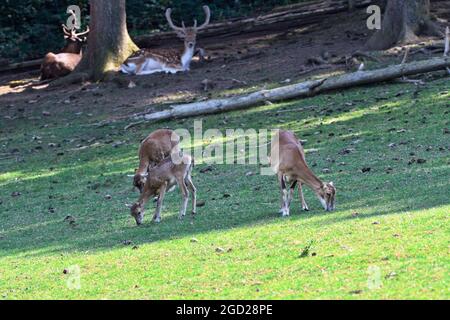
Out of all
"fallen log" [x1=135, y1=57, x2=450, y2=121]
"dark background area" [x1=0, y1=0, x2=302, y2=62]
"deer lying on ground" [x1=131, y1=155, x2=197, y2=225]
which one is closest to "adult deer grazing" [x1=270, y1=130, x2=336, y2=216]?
"deer lying on ground" [x1=131, y1=155, x2=197, y2=225]

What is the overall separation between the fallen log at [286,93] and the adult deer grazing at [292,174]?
308 inches

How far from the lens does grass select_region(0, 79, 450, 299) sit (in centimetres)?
898

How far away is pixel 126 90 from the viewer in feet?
77.0

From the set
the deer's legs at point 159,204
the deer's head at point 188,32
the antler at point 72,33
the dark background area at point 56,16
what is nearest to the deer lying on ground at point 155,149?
the deer's legs at point 159,204

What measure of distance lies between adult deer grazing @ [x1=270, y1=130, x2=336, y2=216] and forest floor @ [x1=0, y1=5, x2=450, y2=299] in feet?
0.60

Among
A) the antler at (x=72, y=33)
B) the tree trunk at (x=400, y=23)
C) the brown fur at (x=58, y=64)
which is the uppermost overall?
the tree trunk at (x=400, y=23)

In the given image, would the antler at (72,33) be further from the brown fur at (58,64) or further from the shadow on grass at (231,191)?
the shadow on grass at (231,191)

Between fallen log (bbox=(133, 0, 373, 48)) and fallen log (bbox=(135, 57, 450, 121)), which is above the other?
fallen log (bbox=(135, 57, 450, 121))

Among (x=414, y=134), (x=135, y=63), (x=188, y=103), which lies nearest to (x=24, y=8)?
(x=135, y=63)

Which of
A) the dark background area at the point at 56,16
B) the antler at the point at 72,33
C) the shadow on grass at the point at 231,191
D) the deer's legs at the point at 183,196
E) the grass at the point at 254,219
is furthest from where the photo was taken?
the dark background area at the point at 56,16

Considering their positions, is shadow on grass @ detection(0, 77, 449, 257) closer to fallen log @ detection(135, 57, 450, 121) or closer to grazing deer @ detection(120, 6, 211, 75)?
fallen log @ detection(135, 57, 450, 121)

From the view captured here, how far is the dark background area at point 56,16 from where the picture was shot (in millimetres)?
28172
